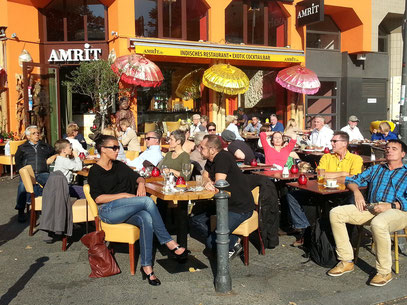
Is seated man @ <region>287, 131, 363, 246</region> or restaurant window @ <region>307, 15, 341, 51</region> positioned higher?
restaurant window @ <region>307, 15, 341, 51</region>

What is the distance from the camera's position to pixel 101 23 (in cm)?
1469

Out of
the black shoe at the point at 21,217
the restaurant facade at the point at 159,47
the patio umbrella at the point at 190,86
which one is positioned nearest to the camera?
the black shoe at the point at 21,217

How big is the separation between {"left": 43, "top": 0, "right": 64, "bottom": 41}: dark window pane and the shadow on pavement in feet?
35.3

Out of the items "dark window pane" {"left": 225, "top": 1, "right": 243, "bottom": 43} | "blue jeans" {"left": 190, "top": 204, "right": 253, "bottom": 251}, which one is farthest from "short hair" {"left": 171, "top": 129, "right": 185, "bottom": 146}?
"dark window pane" {"left": 225, "top": 1, "right": 243, "bottom": 43}

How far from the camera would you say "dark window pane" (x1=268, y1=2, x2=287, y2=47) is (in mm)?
16719

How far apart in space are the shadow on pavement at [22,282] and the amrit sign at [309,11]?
42.3 feet

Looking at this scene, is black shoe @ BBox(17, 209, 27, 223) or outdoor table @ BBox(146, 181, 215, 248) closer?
outdoor table @ BBox(146, 181, 215, 248)

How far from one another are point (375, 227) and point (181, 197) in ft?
6.73

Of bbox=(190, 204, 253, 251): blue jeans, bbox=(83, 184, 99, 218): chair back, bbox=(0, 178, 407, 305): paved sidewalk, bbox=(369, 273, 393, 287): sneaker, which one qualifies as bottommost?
bbox=(0, 178, 407, 305): paved sidewalk

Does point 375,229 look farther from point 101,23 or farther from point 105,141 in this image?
point 101,23

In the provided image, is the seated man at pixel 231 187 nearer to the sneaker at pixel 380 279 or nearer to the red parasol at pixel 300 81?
the sneaker at pixel 380 279

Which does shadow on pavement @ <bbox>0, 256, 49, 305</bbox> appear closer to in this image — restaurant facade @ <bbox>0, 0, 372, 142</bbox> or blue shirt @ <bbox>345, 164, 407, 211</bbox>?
blue shirt @ <bbox>345, 164, 407, 211</bbox>

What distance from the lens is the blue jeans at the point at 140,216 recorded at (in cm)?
489

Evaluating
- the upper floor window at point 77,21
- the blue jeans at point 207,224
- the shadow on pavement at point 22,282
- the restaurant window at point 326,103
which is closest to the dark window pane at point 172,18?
the upper floor window at point 77,21
